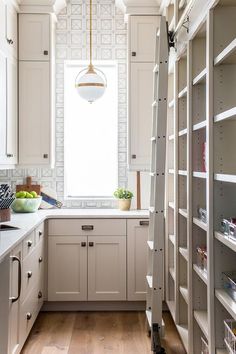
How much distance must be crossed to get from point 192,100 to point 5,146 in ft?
5.58

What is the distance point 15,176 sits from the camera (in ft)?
13.1

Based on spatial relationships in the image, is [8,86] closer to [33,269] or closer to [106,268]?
[33,269]

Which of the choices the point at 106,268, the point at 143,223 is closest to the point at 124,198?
the point at 143,223

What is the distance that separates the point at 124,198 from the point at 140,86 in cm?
107

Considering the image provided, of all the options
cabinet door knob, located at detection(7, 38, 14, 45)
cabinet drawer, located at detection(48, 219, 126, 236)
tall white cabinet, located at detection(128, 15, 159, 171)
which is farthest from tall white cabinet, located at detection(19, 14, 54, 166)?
tall white cabinet, located at detection(128, 15, 159, 171)

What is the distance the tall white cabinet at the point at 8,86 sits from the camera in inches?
128

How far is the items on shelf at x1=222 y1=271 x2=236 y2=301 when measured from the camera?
178 centimetres

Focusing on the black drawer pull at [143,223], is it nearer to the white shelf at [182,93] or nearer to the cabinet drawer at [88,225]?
the cabinet drawer at [88,225]

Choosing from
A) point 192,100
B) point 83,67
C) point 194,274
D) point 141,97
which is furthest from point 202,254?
point 83,67

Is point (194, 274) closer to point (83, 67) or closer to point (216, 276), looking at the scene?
point (216, 276)

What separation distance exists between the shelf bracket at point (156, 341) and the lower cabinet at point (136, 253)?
75 cm

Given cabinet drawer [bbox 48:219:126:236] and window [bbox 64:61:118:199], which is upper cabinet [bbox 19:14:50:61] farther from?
cabinet drawer [bbox 48:219:126:236]

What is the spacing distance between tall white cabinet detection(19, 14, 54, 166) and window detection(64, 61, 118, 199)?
0.39 meters

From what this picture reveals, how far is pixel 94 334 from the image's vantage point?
10.0 ft
